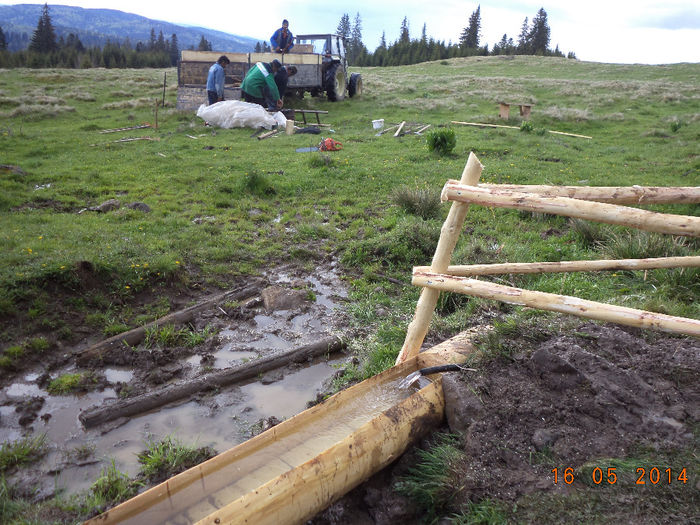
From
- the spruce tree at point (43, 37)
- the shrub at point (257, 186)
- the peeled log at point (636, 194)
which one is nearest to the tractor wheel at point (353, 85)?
the shrub at point (257, 186)

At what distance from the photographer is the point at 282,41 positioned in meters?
18.0

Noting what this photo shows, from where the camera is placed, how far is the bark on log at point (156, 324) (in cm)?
420

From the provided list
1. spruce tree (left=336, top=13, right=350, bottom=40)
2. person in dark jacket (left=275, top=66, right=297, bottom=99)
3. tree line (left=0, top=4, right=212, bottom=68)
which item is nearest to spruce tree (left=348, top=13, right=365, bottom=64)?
spruce tree (left=336, top=13, right=350, bottom=40)

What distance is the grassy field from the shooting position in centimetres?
473

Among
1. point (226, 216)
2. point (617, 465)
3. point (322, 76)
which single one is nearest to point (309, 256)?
point (226, 216)

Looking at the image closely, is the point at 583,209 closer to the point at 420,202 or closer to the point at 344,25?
the point at 420,202

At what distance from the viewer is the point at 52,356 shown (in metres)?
4.22

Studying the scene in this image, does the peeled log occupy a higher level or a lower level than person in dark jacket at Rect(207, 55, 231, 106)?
lower

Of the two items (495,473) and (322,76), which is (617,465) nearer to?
(495,473)

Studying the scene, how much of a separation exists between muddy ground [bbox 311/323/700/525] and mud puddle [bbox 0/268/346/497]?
124cm

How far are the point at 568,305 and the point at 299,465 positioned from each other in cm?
182

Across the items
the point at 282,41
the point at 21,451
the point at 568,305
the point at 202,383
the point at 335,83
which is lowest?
the point at 21,451
